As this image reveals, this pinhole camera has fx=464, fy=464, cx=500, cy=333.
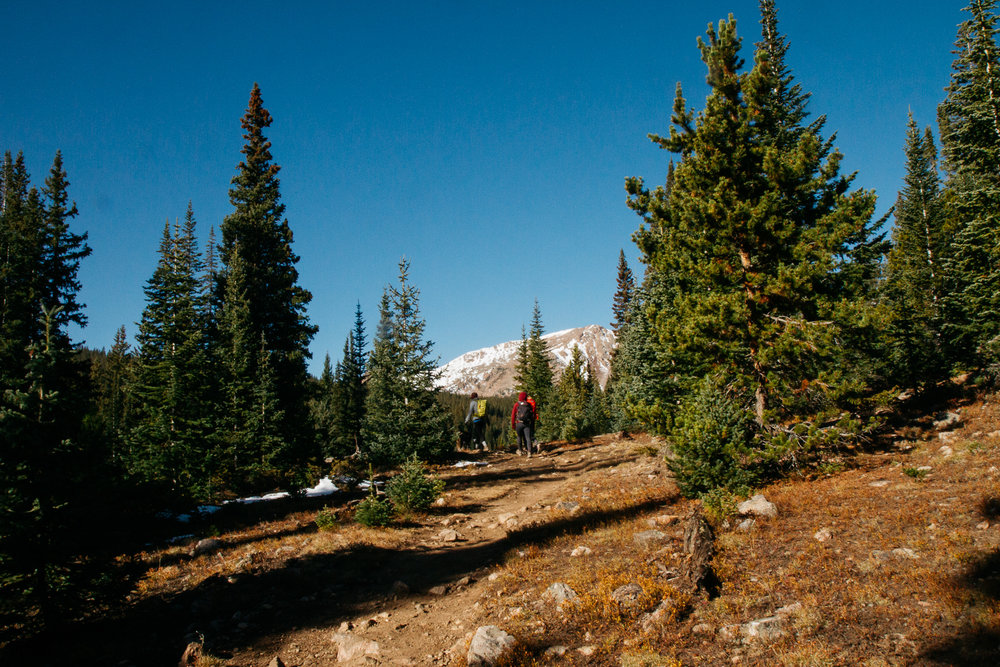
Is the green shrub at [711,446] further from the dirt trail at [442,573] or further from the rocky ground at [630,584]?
the dirt trail at [442,573]

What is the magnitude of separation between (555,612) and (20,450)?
7.17 meters

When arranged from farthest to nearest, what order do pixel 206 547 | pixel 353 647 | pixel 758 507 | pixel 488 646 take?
pixel 206 547, pixel 758 507, pixel 353 647, pixel 488 646

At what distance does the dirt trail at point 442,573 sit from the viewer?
586 cm

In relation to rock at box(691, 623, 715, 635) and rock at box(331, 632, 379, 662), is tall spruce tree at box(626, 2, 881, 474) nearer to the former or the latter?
rock at box(691, 623, 715, 635)

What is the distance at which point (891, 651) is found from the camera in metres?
4.13

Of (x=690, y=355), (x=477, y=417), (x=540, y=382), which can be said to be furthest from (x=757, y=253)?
(x=540, y=382)

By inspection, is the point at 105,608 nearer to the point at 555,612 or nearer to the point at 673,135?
the point at 555,612

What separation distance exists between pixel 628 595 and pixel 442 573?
359 centimetres

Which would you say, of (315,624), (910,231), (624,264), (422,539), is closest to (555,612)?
(315,624)

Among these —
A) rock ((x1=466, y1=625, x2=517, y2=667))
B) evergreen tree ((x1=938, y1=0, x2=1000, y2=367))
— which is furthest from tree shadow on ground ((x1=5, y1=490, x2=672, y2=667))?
evergreen tree ((x1=938, y1=0, x2=1000, y2=367))

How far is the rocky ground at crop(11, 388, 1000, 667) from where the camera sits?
4.70 m

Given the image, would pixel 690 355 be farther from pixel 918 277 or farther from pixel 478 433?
pixel 918 277

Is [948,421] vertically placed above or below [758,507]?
above

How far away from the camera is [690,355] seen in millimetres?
10539
